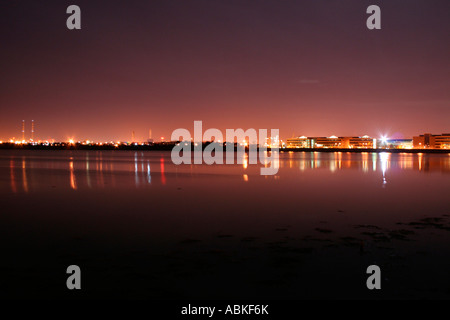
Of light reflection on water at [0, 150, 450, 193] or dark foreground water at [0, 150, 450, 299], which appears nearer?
dark foreground water at [0, 150, 450, 299]

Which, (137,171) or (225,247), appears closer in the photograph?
(225,247)

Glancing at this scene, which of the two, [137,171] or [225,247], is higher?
[137,171]

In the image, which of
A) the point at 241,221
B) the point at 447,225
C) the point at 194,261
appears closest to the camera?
the point at 194,261

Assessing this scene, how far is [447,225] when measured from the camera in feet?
34.8

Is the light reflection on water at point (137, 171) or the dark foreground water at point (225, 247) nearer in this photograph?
the dark foreground water at point (225, 247)
